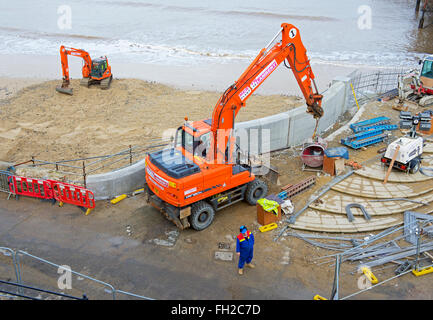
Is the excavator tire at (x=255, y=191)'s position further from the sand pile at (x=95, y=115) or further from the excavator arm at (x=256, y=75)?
the sand pile at (x=95, y=115)

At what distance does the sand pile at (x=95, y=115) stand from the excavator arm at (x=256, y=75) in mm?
6975

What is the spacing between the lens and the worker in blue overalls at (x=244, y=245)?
9.44m

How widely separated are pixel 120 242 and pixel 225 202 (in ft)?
10.8

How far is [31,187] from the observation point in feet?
42.5

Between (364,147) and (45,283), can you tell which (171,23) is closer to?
(364,147)

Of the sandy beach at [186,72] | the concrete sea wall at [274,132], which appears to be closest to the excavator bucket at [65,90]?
the sandy beach at [186,72]

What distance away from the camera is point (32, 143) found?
17.7m

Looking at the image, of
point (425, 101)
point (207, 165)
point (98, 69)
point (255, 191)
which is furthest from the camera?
point (98, 69)

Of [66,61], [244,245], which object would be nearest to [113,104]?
[66,61]

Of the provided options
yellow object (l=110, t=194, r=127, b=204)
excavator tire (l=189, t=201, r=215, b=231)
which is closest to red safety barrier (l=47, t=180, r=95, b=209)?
yellow object (l=110, t=194, r=127, b=204)

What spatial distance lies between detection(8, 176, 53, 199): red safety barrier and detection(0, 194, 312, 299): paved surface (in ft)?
0.90

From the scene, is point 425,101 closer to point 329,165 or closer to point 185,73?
point 329,165

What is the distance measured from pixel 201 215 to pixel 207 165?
4.74 feet
